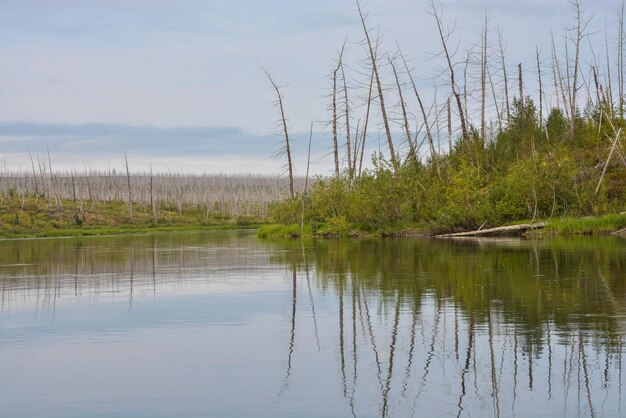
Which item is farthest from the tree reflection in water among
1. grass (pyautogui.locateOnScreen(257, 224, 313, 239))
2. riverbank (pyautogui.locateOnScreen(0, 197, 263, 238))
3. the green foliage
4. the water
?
riverbank (pyautogui.locateOnScreen(0, 197, 263, 238))

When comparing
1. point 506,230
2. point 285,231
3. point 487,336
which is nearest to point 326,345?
point 487,336

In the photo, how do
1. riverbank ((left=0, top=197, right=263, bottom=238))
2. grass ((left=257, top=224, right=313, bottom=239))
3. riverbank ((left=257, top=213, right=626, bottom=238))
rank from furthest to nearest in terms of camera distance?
riverbank ((left=0, top=197, right=263, bottom=238)), grass ((left=257, top=224, right=313, bottom=239)), riverbank ((left=257, top=213, right=626, bottom=238))

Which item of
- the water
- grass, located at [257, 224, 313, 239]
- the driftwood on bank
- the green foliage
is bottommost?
the water

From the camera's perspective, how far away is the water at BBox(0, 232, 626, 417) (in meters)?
7.69

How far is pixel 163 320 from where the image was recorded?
1341 centimetres

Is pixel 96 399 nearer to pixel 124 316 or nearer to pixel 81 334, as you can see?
pixel 81 334

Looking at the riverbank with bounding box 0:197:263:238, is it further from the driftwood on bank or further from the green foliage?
the driftwood on bank

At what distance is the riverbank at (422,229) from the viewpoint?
1470 inches

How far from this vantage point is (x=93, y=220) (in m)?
115

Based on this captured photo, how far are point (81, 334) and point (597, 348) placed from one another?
258 inches

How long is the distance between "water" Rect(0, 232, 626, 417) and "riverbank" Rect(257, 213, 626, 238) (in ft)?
58.4

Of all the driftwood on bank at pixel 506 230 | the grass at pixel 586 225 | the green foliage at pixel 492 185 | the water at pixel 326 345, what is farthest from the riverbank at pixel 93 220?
the water at pixel 326 345

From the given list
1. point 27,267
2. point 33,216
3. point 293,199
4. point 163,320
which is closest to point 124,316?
point 163,320

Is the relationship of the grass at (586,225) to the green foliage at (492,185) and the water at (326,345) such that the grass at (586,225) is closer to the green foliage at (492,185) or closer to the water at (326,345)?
the green foliage at (492,185)
